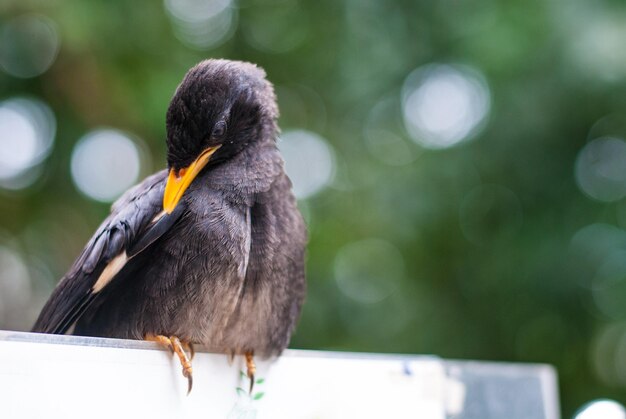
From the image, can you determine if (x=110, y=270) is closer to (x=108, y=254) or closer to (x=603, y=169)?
(x=108, y=254)

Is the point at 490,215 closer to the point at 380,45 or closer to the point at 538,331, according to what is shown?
the point at 538,331

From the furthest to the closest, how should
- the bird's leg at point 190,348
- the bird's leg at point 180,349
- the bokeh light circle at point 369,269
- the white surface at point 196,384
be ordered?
1. the bokeh light circle at point 369,269
2. the bird's leg at point 190,348
3. the bird's leg at point 180,349
4. the white surface at point 196,384

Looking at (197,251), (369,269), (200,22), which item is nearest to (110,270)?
(197,251)

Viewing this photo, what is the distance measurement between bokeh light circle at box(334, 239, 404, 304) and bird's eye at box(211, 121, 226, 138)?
9.92 feet

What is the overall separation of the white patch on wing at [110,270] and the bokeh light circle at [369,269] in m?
3.10

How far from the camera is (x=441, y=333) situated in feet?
16.4

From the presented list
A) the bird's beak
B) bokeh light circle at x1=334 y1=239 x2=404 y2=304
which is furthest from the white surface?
bokeh light circle at x1=334 y1=239 x2=404 y2=304

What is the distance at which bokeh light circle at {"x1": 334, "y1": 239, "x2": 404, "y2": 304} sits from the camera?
207 inches

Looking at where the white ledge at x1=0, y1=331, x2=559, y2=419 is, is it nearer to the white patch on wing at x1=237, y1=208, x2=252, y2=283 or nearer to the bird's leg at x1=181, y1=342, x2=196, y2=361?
the bird's leg at x1=181, y1=342, x2=196, y2=361

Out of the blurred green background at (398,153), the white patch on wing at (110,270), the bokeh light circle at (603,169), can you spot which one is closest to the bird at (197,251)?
the white patch on wing at (110,270)

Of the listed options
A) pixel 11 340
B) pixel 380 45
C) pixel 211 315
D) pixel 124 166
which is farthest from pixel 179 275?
pixel 380 45

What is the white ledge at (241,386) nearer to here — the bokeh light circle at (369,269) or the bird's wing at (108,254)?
the bird's wing at (108,254)

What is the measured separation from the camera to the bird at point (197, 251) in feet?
7.00

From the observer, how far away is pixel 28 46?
436 cm
